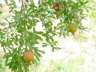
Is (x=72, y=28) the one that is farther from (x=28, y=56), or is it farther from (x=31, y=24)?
(x=28, y=56)

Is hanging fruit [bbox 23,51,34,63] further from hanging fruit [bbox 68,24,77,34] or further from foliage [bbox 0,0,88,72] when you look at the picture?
hanging fruit [bbox 68,24,77,34]

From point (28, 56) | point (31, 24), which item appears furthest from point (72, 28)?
point (28, 56)

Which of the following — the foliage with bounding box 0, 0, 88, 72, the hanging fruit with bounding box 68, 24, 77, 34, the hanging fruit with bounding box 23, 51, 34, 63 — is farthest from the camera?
A: the hanging fruit with bounding box 68, 24, 77, 34

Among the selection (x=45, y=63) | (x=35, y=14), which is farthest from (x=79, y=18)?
(x=45, y=63)

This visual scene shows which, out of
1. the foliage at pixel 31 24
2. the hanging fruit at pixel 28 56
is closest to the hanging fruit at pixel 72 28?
the foliage at pixel 31 24

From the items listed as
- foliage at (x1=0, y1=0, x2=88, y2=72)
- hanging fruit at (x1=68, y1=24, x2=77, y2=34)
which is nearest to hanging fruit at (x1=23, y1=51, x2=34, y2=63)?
foliage at (x1=0, y1=0, x2=88, y2=72)

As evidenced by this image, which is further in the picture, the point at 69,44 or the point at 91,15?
the point at 91,15

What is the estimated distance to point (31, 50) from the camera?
1612 mm

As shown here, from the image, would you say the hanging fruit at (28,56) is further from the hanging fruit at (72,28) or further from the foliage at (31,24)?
the hanging fruit at (72,28)

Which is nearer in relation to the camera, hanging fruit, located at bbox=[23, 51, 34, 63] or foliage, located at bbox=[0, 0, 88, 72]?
hanging fruit, located at bbox=[23, 51, 34, 63]

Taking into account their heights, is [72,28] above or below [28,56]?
above

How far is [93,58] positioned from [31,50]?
2.76 metres

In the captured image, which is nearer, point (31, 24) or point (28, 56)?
point (28, 56)

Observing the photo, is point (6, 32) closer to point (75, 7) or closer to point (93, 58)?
point (75, 7)
